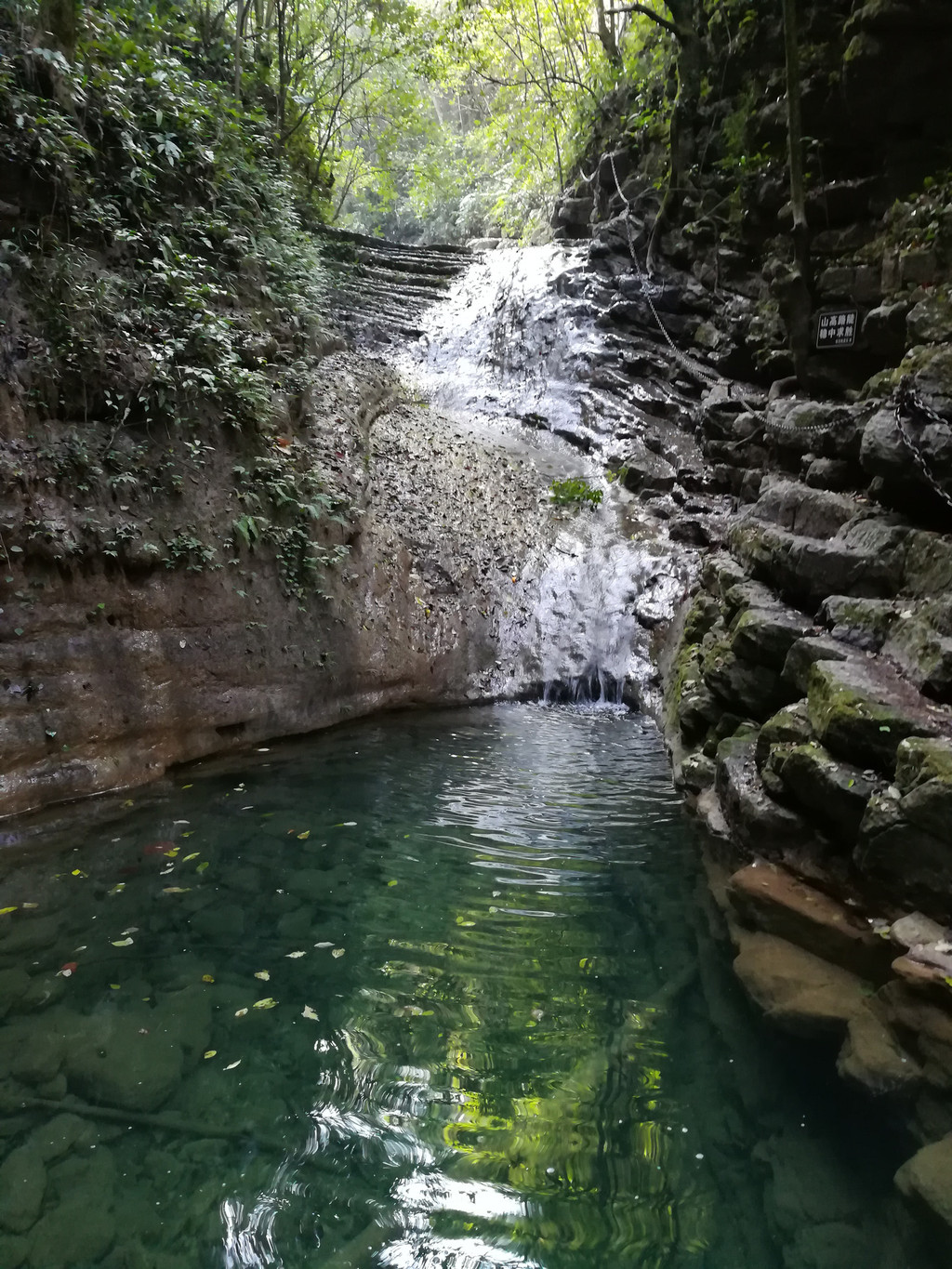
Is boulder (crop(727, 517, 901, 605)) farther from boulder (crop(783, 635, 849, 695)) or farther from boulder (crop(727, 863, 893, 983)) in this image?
boulder (crop(727, 863, 893, 983))

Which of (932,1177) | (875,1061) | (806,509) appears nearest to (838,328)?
(806,509)

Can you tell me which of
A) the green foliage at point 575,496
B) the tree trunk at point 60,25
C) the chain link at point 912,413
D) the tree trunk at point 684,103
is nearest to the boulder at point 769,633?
the chain link at point 912,413

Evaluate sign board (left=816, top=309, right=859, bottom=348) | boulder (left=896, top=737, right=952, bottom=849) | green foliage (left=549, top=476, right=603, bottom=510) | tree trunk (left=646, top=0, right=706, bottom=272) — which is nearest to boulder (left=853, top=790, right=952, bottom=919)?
boulder (left=896, top=737, right=952, bottom=849)

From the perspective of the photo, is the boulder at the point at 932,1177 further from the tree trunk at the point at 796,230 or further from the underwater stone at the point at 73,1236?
the tree trunk at the point at 796,230

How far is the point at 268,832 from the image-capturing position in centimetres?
573

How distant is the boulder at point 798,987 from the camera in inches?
144

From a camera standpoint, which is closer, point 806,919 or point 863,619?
point 806,919

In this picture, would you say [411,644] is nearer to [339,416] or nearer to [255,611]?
[255,611]

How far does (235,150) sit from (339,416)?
3.70m

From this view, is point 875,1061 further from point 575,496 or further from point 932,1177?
point 575,496

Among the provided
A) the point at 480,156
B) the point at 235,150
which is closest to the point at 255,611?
the point at 235,150

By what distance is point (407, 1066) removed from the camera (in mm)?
3508

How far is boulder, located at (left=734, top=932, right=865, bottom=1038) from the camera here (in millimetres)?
3668

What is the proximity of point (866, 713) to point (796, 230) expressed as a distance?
274 inches
